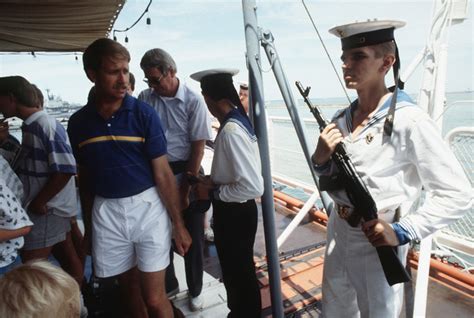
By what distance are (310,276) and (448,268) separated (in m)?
1.10

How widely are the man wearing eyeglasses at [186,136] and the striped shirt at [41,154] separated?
632mm

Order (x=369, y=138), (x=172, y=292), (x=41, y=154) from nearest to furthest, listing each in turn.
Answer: (x=369, y=138) → (x=41, y=154) → (x=172, y=292)

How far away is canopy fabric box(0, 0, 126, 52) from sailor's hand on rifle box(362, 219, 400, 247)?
10.7ft

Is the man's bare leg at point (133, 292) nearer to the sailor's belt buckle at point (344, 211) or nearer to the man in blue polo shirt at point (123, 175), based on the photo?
the man in blue polo shirt at point (123, 175)

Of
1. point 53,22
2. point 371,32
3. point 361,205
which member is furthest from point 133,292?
point 53,22

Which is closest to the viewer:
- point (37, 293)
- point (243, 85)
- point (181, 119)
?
point (37, 293)

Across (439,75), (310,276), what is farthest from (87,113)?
(310,276)

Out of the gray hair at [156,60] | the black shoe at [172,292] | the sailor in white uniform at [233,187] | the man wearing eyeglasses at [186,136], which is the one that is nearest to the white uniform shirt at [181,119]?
the man wearing eyeglasses at [186,136]

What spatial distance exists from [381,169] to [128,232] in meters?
1.23

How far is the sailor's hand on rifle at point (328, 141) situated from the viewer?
135cm

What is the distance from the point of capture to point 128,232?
1600mm

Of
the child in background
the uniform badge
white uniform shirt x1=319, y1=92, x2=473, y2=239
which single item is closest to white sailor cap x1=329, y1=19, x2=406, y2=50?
white uniform shirt x1=319, y1=92, x2=473, y2=239

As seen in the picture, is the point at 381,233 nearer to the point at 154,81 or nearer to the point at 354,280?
the point at 354,280

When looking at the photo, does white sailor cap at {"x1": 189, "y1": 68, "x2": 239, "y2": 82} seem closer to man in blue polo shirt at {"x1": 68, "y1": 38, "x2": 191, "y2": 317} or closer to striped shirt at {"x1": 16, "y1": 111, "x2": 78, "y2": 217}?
man in blue polo shirt at {"x1": 68, "y1": 38, "x2": 191, "y2": 317}
